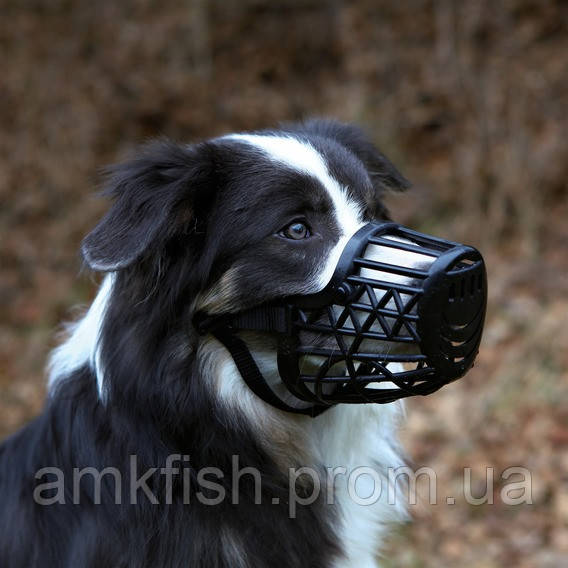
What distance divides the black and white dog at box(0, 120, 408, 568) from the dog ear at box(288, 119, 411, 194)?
0.40 meters

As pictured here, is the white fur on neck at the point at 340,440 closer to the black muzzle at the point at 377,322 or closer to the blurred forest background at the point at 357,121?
the black muzzle at the point at 377,322

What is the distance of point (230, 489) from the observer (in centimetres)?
266

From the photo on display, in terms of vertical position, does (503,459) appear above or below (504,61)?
below

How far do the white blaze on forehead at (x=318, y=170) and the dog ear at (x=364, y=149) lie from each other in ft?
1.40

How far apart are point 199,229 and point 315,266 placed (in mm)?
388

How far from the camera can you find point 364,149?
3.24m

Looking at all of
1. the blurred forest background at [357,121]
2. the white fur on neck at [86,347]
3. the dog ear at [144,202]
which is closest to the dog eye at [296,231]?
the dog ear at [144,202]

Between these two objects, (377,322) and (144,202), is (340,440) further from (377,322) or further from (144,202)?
(144,202)

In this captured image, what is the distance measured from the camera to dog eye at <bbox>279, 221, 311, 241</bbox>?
8.62 ft

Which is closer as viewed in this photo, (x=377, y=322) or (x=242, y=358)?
(x=377, y=322)

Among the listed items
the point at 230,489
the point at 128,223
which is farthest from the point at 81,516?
the point at 128,223

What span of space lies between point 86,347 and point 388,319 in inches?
41.1

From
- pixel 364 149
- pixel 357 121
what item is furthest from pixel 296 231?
pixel 357 121

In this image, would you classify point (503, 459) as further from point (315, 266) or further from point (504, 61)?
point (504, 61)
